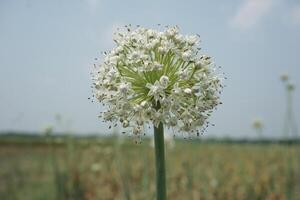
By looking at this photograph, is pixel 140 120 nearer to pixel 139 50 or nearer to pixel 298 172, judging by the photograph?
pixel 139 50

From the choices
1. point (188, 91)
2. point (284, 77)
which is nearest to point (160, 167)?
point (188, 91)

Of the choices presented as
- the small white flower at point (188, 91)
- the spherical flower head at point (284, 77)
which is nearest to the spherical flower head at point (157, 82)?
the small white flower at point (188, 91)

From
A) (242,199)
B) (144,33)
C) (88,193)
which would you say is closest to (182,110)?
(144,33)

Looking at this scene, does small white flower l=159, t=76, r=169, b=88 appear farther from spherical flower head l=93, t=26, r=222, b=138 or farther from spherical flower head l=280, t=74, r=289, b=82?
spherical flower head l=280, t=74, r=289, b=82

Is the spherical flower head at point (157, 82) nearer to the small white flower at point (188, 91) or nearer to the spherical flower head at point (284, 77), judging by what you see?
the small white flower at point (188, 91)

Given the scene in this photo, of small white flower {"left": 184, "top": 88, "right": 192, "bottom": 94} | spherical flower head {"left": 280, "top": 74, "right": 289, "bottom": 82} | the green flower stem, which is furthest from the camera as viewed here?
spherical flower head {"left": 280, "top": 74, "right": 289, "bottom": 82}

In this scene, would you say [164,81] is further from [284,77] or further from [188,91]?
[284,77]

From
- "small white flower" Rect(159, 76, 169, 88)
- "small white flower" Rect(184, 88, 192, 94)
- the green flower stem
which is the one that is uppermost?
"small white flower" Rect(159, 76, 169, 88)

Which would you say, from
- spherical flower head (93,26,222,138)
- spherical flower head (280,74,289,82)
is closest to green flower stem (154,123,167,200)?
spherical flower head (93,26,222,138)

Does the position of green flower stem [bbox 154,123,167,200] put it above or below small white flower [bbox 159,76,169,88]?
below

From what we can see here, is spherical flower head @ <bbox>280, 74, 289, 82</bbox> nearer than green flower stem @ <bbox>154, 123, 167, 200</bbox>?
No
